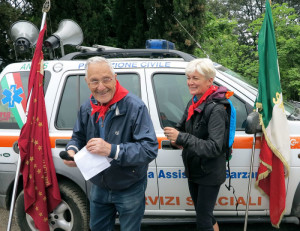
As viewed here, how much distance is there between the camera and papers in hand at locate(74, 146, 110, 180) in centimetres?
218

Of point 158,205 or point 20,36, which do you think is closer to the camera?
point 158,205

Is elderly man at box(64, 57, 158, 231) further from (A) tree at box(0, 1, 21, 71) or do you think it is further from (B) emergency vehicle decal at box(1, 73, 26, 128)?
(A) tree at box(0, 1, 21, 71)

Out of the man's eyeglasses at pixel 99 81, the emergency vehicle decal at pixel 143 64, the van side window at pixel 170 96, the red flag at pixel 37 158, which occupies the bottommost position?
the red flag at pixel 37 158

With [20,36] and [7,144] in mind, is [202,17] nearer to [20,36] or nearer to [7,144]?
[20,36]

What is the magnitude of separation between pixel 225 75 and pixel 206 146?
1.06 meters

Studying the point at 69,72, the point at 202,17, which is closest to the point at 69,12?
the point at 202,17

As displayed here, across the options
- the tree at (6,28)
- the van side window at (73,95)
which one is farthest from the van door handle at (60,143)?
the tree at (6,28)

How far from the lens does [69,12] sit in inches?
324

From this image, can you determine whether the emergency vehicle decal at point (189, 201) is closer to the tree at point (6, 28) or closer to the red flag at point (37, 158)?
the red flag at point (37, 158)

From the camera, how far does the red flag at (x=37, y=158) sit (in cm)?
316

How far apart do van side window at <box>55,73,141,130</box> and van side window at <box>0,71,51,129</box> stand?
227 millimetres

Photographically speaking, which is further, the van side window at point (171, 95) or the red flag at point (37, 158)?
the van side window at point (171, 95)

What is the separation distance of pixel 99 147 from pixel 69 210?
5.21 ft

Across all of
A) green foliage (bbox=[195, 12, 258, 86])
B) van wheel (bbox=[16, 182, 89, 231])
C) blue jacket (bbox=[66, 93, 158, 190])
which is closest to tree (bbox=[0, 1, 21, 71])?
green foliage (bbox=[195, 12, 258, 86])
